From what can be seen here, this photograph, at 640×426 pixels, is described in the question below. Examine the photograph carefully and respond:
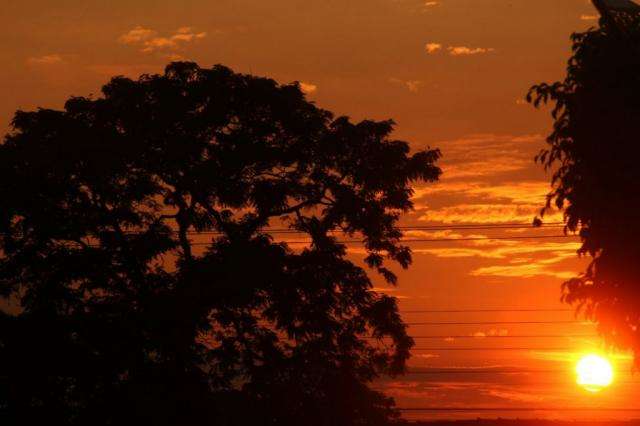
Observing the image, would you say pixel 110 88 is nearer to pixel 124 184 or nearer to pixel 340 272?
pixel 124 184

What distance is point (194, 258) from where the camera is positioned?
30.5 m

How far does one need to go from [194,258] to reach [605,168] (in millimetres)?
16556

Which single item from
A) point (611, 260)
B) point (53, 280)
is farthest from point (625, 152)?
point (53, 280)

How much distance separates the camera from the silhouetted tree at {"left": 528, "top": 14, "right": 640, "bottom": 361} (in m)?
16.3

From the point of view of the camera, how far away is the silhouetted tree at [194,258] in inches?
1150

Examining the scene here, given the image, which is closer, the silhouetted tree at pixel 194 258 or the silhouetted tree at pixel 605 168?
the silhouetted tree at pixel 605 168

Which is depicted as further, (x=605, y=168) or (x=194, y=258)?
(x=194, y=258)

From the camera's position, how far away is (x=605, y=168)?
54.6ft

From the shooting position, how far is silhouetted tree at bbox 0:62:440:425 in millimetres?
29203

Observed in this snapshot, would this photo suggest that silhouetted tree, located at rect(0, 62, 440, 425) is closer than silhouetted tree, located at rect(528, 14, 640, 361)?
No

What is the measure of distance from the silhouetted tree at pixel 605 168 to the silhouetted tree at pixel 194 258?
1329 centimetres

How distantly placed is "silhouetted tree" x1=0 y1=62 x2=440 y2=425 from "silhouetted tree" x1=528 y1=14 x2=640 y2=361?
523 inches

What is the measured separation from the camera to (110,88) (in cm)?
3194

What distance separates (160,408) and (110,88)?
34.5 ft
